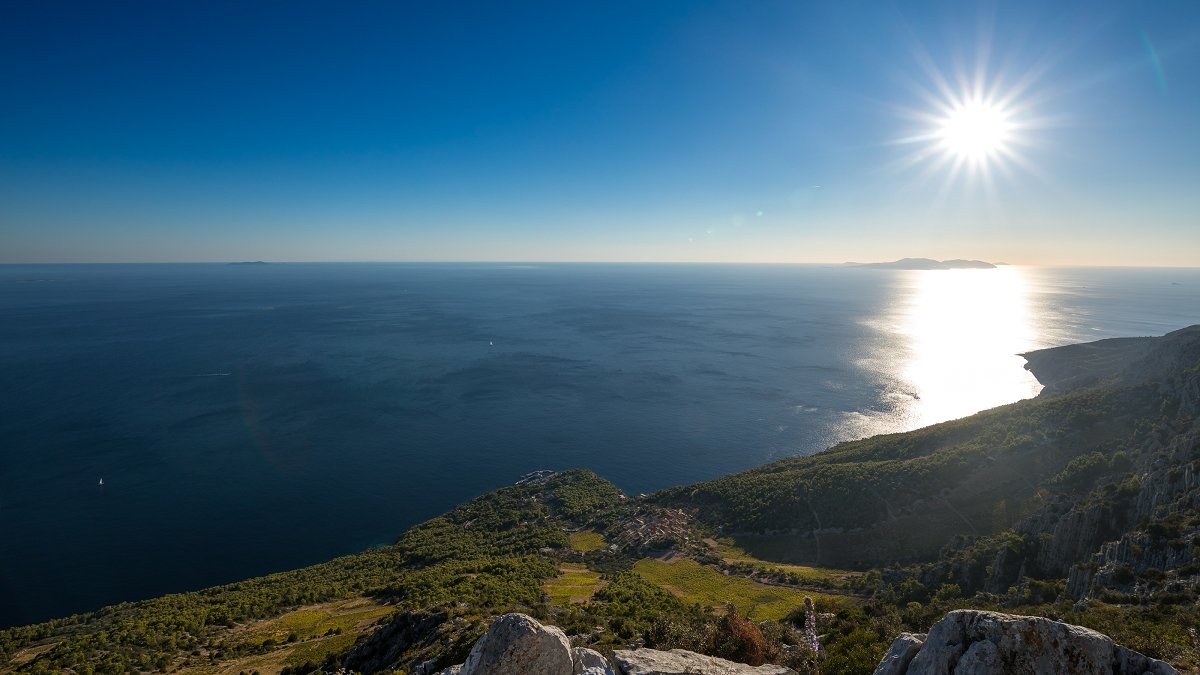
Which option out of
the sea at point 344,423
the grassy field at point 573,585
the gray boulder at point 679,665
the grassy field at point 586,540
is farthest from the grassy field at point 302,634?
the sea at point 344,423

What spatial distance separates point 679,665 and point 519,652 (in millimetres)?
4626

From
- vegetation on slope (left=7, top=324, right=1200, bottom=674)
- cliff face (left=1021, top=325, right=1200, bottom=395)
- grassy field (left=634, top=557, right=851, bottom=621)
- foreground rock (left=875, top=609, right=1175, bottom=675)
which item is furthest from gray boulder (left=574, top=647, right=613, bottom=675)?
cliff face (left=1021, top=325, right=1200, bottom=395)

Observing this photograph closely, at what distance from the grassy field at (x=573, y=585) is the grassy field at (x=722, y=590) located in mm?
4513

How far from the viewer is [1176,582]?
21781 mm

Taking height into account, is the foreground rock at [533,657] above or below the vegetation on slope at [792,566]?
above

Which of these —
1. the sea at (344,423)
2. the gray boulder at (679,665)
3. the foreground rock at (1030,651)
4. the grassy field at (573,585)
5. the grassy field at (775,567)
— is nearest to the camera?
the foreground rock at (1030,651)

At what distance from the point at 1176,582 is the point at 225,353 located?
173678 mm

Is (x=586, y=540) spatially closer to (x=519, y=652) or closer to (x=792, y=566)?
(x=792, y=566)

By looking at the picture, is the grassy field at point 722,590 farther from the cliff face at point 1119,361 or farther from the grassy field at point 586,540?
the cliff face at point 1119,361

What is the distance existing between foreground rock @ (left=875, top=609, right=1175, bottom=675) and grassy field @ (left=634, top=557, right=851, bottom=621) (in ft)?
70.2

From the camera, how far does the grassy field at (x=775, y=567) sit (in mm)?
39594

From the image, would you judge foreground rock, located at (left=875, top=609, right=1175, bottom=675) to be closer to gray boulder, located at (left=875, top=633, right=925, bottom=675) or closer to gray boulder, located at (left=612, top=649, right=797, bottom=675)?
gray boulder, located at (left=875, top=633, right=925, bottom=675)

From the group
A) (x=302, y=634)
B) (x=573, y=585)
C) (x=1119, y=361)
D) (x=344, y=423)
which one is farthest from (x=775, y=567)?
(x=1119, y=361)

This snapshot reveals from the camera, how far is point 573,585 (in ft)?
129
